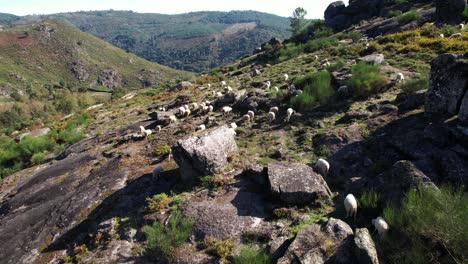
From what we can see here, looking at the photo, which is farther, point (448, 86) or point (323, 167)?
point (448, 86)

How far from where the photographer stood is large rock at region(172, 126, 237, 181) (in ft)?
41.7

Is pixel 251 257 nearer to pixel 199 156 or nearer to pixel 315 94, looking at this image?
pixel 199 156

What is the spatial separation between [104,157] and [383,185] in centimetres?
1522

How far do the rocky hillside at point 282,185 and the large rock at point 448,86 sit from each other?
1.6 inches

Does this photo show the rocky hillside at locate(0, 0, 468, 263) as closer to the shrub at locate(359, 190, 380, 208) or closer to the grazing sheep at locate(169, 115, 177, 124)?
the shrub at locate(359, 190, 380, 208)

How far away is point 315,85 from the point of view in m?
19.4

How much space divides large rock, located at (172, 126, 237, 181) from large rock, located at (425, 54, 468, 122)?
332 inches

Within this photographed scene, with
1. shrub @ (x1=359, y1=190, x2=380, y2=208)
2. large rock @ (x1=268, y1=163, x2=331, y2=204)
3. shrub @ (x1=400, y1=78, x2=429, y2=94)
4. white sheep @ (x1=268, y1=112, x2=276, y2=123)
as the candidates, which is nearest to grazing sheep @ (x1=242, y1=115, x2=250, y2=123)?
white sheep @ (x1=268, y1=112, x2=276, y2=123)

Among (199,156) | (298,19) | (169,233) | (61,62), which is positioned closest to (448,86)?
(199,156)

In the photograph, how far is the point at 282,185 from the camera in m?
11.0

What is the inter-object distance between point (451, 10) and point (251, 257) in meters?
35.5

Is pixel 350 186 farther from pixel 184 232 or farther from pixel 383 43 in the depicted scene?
pixel 383 43

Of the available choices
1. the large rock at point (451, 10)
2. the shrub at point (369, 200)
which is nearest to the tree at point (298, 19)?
the large rock at point (451, 10)

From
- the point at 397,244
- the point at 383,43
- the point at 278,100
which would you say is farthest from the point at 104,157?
the point at 383,43
